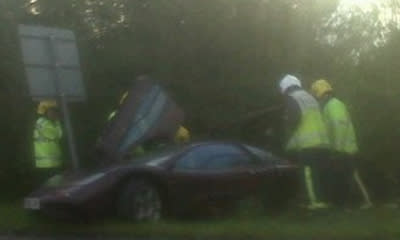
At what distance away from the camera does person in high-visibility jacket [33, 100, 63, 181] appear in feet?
57.2

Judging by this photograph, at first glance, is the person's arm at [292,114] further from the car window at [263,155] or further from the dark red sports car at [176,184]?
the dark red sports car at [176,184]

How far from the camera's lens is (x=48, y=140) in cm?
1745

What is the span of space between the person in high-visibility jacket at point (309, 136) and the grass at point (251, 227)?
397mm

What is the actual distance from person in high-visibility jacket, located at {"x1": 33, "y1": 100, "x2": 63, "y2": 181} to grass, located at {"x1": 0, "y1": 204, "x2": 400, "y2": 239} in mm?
1544

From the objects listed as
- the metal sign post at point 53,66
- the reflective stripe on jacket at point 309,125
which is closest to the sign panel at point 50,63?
the metal sign post at point 53,66

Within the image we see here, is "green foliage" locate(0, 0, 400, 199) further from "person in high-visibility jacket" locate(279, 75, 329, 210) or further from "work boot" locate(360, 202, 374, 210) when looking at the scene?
"person in high-visibility jacket" locate(279, 75, 329, 210)

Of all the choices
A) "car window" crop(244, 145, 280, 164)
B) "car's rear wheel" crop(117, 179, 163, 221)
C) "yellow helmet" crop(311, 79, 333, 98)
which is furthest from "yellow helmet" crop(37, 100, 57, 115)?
"yellow helmet" crop(311, 79, 333, 98)

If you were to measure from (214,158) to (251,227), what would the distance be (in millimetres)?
2224

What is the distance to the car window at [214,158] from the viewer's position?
618 inches

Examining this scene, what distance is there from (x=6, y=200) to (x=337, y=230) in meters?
7.81

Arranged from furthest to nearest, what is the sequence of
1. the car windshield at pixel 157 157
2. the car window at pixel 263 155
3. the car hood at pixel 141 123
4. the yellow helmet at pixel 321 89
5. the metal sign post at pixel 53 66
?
the metal sign post at pixel 53 66, the car hood at pixel 141 123, the car window at pixel 263 155, the yellow helmet at pixel 321 89, the car windshield at pixel 157 157

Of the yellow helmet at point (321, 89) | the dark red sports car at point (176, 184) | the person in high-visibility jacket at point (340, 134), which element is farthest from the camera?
the yellow helmet at point (321, 89)

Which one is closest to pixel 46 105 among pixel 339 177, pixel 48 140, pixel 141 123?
pixel 48 140

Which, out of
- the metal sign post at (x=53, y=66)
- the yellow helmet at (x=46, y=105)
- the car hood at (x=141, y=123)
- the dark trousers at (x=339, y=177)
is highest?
the metal sign post at (x=53, y=66)
